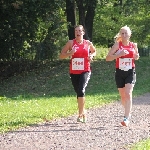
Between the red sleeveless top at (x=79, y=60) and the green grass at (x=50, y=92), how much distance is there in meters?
1.29

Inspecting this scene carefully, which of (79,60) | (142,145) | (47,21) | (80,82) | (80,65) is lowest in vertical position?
(142,145)

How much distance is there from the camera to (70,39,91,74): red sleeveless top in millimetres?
9695

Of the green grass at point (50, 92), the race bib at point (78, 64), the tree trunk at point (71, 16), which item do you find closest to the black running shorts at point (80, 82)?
the race bib at point (78, 64)

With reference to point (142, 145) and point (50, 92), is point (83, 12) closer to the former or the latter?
point (50, 92)

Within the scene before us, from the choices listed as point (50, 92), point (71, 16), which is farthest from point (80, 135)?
point (71, 16)

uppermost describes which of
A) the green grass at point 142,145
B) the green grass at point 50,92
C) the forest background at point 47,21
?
the forest background at point 47,21

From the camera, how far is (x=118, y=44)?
9.42 meters

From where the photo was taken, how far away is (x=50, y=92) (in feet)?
61.7

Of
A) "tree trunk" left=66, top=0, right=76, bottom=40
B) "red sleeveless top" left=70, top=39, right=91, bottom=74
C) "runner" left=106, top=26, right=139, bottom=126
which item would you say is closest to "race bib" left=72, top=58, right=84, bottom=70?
"red sleeveless top" left=70, top=39, right=91, bottom=74

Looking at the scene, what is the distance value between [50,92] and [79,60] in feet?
30.3

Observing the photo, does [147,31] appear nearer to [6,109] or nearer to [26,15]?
[26,15]

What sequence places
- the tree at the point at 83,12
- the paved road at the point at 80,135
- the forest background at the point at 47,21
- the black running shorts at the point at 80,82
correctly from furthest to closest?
the tree at the point at 83,12
the forest background at the point at 47,21
the black running shorts at the point at 80,82
the paved road at the point at 80,135

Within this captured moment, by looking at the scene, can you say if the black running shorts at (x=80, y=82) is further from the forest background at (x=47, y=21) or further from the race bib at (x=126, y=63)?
the forest background at (x=47, y=21)

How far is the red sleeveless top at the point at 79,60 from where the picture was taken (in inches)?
382
